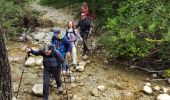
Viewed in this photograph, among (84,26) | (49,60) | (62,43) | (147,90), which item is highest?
(84,26)

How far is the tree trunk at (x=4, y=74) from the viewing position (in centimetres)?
513

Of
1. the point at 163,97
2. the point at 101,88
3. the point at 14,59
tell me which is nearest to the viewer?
the point at 163,97

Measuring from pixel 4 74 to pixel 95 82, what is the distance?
579 cm

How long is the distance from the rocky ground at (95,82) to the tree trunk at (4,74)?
4.45m

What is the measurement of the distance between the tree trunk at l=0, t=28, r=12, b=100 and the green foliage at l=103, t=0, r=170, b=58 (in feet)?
19.8

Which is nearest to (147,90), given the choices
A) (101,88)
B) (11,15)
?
(101,88)

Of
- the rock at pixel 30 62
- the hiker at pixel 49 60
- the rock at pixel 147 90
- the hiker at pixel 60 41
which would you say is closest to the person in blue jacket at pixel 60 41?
the hiker at pixel 60 41

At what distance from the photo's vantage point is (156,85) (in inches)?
419

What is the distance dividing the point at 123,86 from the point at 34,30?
625cm

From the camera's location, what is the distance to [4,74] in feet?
17.3

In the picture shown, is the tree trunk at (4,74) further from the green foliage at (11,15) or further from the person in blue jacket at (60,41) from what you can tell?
the green foliage at (11,15)

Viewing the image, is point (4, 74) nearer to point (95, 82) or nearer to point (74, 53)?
point (95, 82)

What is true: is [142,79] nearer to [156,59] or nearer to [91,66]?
[156,59]

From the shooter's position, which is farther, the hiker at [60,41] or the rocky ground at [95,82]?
the rocky ground at [95,82]
